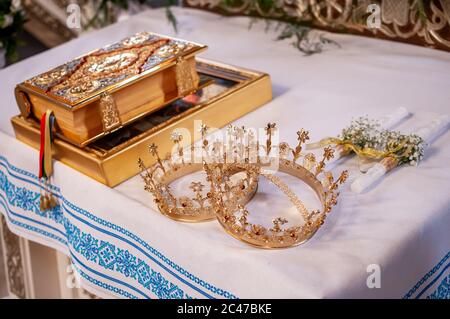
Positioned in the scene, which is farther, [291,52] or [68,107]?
[291,52]

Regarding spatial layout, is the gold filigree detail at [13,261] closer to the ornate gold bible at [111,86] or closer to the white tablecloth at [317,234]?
the white tablecloth at [317,234]

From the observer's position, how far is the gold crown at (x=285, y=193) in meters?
0.98

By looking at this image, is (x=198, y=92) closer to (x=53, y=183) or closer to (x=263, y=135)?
(x=263, y=135)

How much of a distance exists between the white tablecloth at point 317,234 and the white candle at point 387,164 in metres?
0.02

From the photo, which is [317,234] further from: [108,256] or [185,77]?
[185,77]

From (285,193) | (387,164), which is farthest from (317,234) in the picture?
(387,164)

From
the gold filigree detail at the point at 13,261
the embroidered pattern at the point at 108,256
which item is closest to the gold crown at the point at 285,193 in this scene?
the embroidered pattern at the point at 108,256

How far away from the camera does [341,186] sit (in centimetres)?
113

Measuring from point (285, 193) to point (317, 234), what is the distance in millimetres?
103

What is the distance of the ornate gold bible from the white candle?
465 mm

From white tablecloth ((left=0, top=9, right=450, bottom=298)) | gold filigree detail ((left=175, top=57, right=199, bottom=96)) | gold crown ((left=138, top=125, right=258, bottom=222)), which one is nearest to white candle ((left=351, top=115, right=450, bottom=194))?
white tablecloth ((left=0, top=9, right=450, bottom=298))

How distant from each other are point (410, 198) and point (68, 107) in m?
0.63
